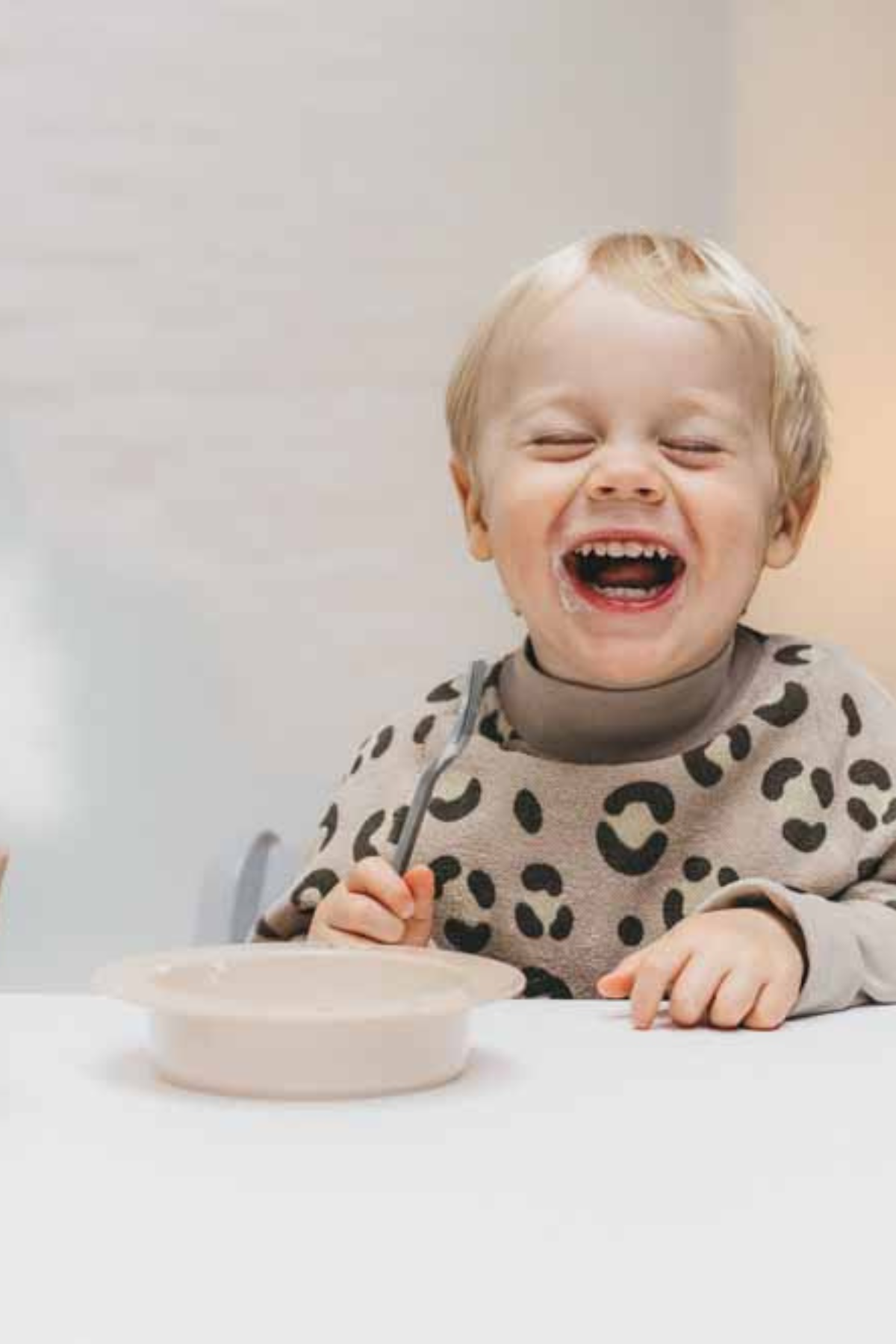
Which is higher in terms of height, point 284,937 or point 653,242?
point 653,242

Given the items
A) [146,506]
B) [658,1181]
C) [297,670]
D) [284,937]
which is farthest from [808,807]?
[146,506]

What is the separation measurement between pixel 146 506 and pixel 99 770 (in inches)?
9.7

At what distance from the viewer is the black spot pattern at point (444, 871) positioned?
100 centimetres

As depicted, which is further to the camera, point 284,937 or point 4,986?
point 4,986

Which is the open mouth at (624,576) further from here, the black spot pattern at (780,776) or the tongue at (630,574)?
the black spot pattern at (780,776)

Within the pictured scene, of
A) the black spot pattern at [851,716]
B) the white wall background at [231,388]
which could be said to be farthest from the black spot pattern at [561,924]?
the white wall background at [231,388]

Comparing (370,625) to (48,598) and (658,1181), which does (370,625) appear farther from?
(658,1181)

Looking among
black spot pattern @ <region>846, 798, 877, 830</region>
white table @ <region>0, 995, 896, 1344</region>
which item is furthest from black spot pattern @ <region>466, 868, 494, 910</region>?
white table @ <region>0, 995, 896, 1344</region>

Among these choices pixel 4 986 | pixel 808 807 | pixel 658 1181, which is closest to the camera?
pixel 658 1181

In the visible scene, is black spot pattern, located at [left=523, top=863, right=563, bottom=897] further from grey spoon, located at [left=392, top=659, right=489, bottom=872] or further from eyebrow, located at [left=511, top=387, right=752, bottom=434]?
eyebrow, located at [left=511, top=387, right=752, bottom=434]

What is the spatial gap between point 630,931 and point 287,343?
0.76 meters

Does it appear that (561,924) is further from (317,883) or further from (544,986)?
(317,883)

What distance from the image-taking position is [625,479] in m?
0.95

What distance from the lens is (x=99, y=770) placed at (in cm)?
148
